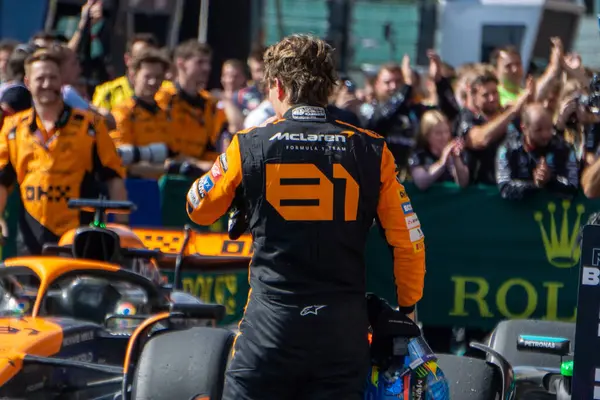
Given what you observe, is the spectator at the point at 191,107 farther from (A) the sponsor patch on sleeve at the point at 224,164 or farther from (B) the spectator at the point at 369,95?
(A) the sponsor patch on sleeve at the point at 224,164

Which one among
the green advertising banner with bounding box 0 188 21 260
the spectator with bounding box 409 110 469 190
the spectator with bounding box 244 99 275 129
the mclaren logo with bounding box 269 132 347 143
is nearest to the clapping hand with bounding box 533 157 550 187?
the spectator with bounding box 409 110 469 190

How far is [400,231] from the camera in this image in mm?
4105

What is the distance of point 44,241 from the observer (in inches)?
309

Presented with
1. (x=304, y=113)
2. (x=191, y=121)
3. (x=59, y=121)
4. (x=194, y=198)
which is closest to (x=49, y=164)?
(x=59, y=121)

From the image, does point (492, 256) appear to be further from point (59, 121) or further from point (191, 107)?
point (59, 121)

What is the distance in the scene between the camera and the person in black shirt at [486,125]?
8727mm


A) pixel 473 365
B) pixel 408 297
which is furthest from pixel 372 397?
pixel 473 365

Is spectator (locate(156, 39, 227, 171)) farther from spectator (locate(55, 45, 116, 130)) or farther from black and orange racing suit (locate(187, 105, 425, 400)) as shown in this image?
black and orange racing suit (locate(187, 105, 425, 400))

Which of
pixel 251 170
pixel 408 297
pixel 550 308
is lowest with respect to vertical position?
pixel 550 308

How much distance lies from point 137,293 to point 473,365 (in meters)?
2.13

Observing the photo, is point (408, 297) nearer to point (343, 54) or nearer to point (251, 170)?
point (251, 170)

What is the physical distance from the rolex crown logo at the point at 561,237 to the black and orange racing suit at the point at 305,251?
15.0 feet

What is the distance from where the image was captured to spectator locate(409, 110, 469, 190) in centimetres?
852

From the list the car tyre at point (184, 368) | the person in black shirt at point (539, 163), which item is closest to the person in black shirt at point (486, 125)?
the person in black shirt at point (539, 163)
